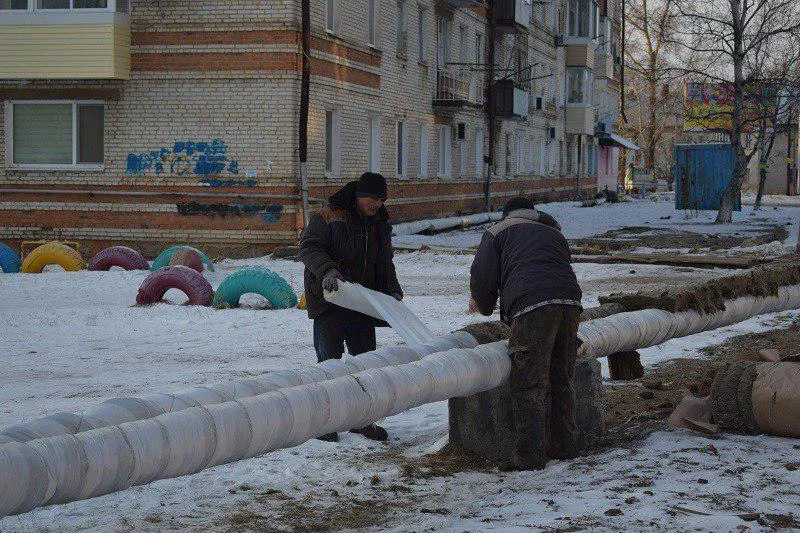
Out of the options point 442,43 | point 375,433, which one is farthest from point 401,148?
point 375,433

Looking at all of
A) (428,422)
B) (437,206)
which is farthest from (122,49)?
(428,422)

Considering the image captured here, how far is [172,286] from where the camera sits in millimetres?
12883

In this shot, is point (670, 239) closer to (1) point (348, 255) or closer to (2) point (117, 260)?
(2) point (117, 260)

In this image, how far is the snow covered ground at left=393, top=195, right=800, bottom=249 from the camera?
24.5 meters

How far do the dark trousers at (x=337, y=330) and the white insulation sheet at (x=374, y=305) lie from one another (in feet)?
0.64

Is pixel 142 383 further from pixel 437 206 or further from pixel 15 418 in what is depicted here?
pixel 437 206

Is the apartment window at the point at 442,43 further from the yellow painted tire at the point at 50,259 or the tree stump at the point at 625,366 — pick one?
the tree stump at the point at 625,366

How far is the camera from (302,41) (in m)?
21.3

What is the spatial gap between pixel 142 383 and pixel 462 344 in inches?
120

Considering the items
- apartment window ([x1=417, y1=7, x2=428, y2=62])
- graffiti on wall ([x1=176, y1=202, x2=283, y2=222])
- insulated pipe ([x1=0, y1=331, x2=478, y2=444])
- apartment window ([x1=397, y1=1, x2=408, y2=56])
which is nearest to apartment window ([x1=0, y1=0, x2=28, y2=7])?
graffiti on wall ([x1=176, y1=202, x2=283, y2=222])

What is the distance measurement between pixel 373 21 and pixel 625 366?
61.6 feet

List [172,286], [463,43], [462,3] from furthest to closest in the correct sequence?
[463,43] → [462,3] → [172,286]

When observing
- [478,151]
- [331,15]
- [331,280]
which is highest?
[331,15]

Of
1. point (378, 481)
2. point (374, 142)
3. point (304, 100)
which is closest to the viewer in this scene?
point (378, 481)
